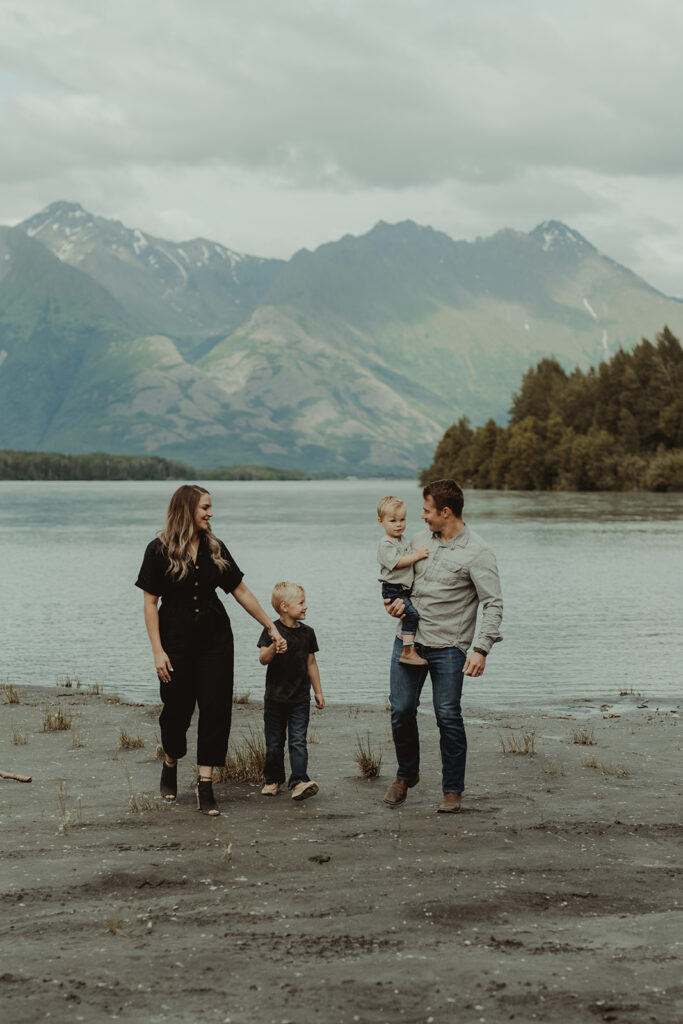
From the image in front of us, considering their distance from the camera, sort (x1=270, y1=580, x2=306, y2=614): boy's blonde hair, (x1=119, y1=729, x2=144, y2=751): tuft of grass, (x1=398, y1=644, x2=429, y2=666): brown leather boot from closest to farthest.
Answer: (x1=398, y1=644, x2=429, y2=666): brown leather boot < (x1=270, y1=580, x2=306, y2=614): boy's blonde hair < (x1=119, y1=729, x2=144, y2=751): tuft of grass

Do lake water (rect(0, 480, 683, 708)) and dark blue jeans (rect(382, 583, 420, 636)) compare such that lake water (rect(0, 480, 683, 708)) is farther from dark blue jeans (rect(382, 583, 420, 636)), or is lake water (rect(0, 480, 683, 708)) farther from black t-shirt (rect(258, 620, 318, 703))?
dark blue jeans (rect(382, 583, 420, 636))

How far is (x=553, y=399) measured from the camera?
158000 millimetres

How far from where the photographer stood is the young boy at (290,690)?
999cm

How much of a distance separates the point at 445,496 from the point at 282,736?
2631 millimetres

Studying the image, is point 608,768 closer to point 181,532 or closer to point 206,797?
point 206,797

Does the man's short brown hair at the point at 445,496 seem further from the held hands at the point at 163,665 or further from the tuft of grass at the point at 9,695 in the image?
the tuft of grass at the point at 9,695

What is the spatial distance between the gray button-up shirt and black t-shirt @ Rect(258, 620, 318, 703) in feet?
3.62

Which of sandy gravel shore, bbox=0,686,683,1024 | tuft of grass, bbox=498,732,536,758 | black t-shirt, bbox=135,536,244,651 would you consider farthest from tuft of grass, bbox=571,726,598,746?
black t-shirt, bbox=135,536,244,651

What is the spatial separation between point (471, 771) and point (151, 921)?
17.2ft

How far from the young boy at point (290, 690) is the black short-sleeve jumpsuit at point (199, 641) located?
0.58 meters

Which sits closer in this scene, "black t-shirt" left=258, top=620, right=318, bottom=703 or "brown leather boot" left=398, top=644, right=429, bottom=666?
"brown leather boot" left=398, top=644, right=429, bottom=666

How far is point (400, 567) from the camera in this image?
9375 mm

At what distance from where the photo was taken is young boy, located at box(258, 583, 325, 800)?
9992mm

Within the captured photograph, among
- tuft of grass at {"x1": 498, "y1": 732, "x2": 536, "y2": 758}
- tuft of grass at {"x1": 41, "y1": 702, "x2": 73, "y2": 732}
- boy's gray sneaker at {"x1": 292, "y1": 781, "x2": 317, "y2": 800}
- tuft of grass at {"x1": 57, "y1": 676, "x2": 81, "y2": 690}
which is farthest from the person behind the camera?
tuft of grass at {"x1": 57, "y1": 676, "x2": 81, "y2": 690}
